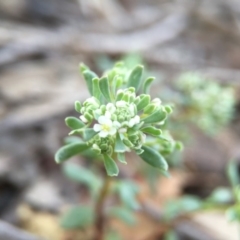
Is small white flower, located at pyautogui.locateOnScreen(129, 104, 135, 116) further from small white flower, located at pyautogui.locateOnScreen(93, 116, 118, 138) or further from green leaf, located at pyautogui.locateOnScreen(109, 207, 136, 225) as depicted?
green leaf, located at pyautogui.locateOnScreen(109, 207, 136, 225)

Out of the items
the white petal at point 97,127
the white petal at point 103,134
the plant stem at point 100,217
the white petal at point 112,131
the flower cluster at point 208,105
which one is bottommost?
the white petal at point 103,134

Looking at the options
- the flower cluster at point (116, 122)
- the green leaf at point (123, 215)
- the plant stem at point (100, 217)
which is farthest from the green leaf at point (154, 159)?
the green leaf at point (123, 215)

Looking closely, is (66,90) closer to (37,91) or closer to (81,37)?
(37,91)

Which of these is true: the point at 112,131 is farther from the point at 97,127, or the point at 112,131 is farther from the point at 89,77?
the point at 89,77

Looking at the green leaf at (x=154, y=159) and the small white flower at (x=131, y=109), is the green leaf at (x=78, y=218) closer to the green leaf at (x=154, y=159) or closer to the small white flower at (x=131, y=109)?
the green leaf at (x=154, y=159)

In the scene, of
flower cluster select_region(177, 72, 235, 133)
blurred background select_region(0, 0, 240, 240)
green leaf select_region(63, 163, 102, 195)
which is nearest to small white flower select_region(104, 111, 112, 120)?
blurred background select_region(0, 0, 240, 240)
